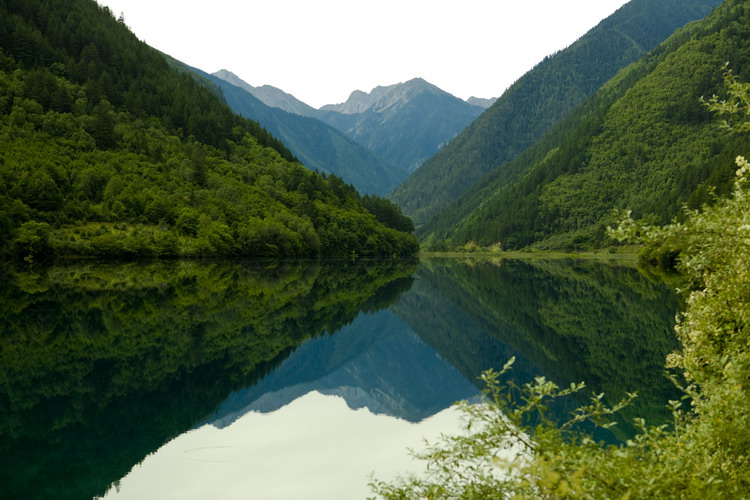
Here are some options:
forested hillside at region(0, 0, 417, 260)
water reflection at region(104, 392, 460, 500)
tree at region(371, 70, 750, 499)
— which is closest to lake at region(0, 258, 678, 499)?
water reflection at region(104, 392, 460, 500)

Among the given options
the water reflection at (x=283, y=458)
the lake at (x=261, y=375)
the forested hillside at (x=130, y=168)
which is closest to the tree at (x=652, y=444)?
the water reflection at (x=283, y=458)

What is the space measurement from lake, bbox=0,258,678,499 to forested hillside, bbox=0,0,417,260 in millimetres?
47275

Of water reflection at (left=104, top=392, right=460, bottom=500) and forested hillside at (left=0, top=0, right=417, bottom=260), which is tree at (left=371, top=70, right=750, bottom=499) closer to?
water reflection at (left=104, top=392, right=460, bottom=500)

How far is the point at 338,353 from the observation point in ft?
119

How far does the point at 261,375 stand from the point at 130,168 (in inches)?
4299

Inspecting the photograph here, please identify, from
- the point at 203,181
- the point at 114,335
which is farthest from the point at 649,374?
the point at 203,181

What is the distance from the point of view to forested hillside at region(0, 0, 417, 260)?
101000 mm

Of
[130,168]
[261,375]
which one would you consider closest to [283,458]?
[261,375]

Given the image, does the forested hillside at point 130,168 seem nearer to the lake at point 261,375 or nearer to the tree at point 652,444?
the lake at point 261,375

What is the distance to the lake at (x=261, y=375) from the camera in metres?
15.7

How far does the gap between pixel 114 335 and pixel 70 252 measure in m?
75.0

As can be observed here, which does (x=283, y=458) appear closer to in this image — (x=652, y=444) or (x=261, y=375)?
(x=261, y=375)

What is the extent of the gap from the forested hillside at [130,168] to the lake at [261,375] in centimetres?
4728

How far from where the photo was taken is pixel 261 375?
1074 inches
